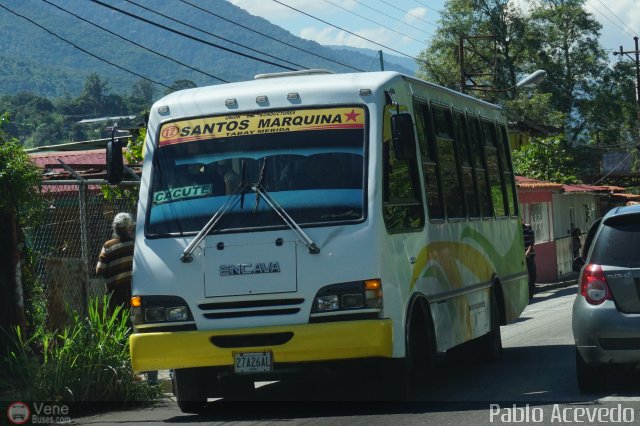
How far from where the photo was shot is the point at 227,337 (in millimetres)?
10148

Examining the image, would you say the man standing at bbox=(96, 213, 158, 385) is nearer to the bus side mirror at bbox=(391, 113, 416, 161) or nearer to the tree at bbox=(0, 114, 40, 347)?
the tree at bbox=(0, 114, 40, 347)

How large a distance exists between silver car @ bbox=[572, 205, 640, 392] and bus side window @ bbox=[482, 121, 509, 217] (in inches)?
170

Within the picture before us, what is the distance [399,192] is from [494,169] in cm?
457

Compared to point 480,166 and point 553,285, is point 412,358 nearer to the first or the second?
point 480,166

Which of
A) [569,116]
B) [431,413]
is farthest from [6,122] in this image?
[569,116]

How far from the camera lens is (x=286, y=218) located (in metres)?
10.3

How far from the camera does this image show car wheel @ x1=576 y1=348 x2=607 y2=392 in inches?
417

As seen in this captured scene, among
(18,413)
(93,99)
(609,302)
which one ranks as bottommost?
(18,413)

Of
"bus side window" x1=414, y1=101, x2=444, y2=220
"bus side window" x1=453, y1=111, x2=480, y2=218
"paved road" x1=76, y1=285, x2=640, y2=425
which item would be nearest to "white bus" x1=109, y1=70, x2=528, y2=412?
"bus side window" x1=414, y1=101, x2=444, y2=220

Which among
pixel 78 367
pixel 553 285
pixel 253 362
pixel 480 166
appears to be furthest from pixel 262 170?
pixel 553 285

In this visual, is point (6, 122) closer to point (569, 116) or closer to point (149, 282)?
point (149, 282)

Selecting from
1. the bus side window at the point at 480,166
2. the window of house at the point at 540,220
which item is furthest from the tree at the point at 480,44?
the bus side window at the point at 480,166

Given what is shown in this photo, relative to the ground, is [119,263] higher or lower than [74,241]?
lower

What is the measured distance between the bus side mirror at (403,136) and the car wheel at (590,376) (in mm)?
2235
